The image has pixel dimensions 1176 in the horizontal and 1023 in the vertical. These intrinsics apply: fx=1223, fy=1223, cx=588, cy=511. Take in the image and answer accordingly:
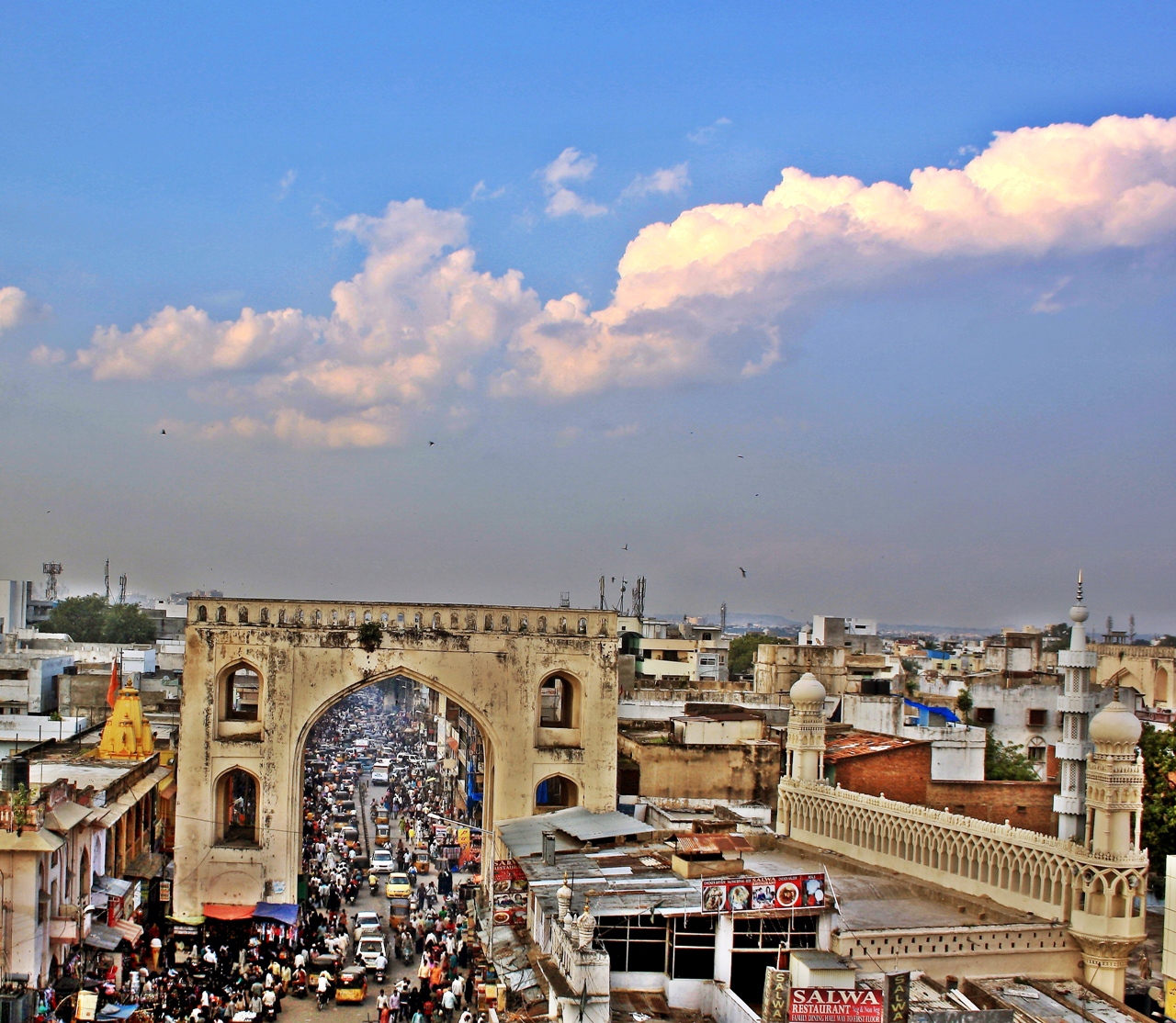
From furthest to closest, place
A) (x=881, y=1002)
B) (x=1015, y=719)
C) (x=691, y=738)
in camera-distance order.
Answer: (x=1015, y=719) → (x=691, y=738) → (x=881, y=1002)

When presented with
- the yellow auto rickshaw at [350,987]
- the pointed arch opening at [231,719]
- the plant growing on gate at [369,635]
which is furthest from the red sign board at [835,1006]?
the pointed arch opening at [231,719]

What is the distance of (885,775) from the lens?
29.7 meters

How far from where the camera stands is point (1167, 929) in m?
18.7

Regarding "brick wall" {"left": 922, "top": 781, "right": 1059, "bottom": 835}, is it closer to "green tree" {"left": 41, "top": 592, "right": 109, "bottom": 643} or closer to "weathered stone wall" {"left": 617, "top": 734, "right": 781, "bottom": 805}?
"weathered stone wall" {"left": 617, "top": 734, "right": 781, "bottom": 805}

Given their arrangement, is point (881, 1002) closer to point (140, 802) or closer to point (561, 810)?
point (561, 810)

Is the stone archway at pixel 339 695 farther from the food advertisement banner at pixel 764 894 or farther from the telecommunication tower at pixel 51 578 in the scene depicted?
the telecommunication tower at pixel 51 578

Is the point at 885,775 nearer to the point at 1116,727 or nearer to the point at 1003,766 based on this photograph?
the point at 1003,766

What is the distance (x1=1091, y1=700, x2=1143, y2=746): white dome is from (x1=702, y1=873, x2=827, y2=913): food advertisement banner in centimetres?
581

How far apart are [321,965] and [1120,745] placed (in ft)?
52.7

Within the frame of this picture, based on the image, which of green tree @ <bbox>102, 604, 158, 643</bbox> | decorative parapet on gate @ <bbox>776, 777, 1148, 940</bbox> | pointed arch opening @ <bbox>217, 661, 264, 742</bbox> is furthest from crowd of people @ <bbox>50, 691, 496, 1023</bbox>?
green tree @ <bbox>102, 604, 158, 643</bbox>

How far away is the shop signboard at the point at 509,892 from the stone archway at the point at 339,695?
5533 millimetres

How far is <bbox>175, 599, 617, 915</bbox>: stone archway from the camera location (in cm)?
2952

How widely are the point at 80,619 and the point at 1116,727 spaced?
78.2m

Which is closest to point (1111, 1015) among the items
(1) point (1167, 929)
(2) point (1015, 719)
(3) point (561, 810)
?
(1) point (1167, 929)
